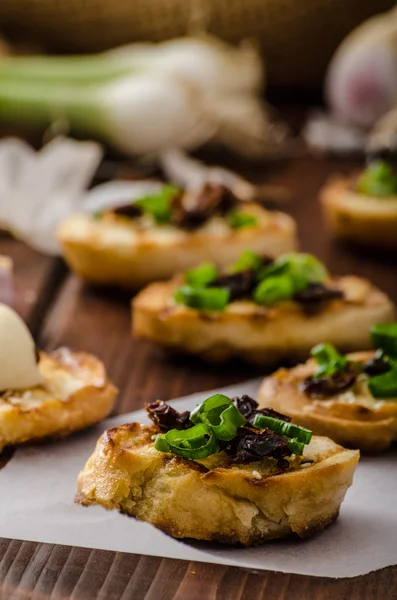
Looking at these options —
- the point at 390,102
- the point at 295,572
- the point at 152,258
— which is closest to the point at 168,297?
the point at 152,258

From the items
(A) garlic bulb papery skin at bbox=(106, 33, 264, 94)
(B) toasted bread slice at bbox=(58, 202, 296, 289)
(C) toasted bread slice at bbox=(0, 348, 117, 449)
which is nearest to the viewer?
(C) toasted bread slice at bbox=(0, 348, 117, 449)

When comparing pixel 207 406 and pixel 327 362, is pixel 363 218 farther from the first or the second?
pixel 207 406

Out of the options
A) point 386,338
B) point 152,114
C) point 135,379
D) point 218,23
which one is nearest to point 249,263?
point 135,379

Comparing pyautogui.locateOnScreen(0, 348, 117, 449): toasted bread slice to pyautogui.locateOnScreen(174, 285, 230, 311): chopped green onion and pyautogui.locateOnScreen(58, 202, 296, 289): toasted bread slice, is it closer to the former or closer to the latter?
pyautogui.locateOnScreen(174, 285, 230, 311): chopped green onion

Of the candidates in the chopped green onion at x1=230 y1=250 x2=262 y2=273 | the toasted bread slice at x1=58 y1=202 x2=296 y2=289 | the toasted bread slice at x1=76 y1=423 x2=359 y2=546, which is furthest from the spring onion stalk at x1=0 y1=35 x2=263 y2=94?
the toasted bread slice at x1=76 y1=423 x2=359 y2=546

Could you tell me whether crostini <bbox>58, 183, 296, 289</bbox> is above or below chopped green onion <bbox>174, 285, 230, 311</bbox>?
below

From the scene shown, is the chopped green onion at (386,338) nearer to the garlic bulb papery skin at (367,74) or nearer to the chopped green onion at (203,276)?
the chopped green onion at (203,276)
